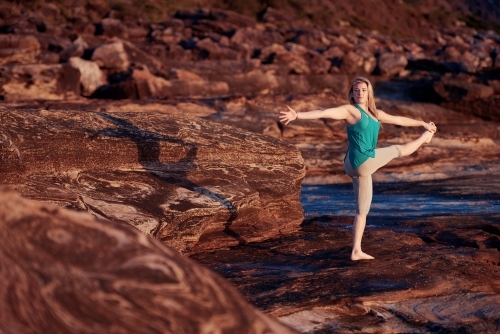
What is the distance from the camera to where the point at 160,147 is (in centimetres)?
811

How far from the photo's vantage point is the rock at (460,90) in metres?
22.1

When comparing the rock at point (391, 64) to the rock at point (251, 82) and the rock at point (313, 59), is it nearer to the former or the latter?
the rock at point (313, 59)

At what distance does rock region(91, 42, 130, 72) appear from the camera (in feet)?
69.6

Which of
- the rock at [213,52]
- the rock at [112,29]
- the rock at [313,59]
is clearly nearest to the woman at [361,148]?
the rock at [313,59]

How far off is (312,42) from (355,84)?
27.0 metres

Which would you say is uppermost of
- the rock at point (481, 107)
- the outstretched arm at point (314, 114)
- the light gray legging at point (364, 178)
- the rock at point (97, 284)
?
the rock at point (97, 284)

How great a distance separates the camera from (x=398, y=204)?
1131 centimetres

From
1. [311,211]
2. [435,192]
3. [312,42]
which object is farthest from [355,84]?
[312,42]

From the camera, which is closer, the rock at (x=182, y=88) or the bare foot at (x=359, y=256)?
the bare foot at (x=359, y=256)

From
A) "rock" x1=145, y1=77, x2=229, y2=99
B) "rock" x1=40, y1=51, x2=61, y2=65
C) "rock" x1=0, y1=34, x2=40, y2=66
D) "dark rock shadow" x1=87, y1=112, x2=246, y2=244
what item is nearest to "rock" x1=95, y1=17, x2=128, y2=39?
"rock" x1=0, y1=34, x2=40, y2=66

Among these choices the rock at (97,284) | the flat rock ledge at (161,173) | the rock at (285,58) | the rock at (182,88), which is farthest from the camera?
the rock at (285,58)

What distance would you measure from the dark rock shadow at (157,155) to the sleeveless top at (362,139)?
162cm

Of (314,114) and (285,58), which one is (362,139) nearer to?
(314,114)

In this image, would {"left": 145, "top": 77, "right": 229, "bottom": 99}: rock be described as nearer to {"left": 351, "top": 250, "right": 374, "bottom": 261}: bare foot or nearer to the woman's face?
the woman's face
